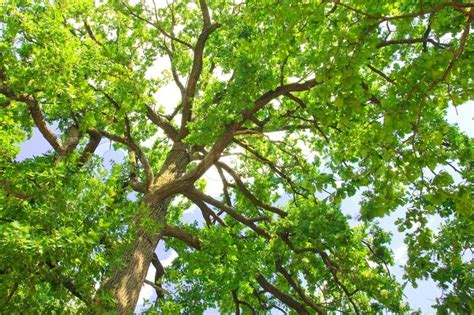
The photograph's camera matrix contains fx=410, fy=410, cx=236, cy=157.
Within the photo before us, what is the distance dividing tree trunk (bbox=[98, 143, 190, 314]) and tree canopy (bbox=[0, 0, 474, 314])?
0.04 m

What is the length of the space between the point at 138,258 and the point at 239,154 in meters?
3.30

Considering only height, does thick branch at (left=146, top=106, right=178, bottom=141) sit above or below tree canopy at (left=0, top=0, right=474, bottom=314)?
above

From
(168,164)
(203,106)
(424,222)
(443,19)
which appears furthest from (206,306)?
(443,19)

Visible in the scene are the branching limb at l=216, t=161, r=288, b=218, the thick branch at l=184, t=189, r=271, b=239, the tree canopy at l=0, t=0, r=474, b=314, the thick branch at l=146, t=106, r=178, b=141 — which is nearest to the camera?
the tree canopy at l=0, t=0, r=474, b=314

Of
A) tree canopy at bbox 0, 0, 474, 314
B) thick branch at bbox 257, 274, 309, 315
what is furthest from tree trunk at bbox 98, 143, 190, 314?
thick branch at bbox 257, 274, 309, 315

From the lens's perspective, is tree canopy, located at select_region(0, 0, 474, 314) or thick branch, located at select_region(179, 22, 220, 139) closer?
tree canopy, located at select_region(0, 0, 474, 314)

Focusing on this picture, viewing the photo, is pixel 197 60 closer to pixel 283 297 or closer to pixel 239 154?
pixel 239 154

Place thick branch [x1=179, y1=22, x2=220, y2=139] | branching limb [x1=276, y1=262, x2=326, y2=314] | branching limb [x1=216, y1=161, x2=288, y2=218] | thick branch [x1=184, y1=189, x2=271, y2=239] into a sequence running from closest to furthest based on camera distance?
branching limb [x1=276, y1=262, x2=326, y2=314] < thick branch [x1=184, y1=189, x2=271, y2=239] < branching limb [x1=216, y1=161, x2=288, y2=218] < thick branch [x1=179, y1=22, x2=220, y2=139]

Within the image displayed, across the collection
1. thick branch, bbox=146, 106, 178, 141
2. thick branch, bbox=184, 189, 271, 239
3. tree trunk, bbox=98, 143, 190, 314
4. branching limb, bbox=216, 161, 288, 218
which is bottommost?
tree trunk, bbox=98, 143, 190, 314

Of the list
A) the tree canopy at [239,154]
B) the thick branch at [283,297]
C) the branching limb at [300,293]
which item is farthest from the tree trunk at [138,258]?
the branching limb at [300,293]

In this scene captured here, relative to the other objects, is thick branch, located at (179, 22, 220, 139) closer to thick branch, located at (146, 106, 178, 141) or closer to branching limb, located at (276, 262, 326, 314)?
thick branch, located at (146, 106, 178, 141)

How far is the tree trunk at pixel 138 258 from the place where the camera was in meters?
7.61

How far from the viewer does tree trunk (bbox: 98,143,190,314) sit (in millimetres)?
7607

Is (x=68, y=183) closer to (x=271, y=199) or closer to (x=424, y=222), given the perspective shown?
(x=424, y=222)
